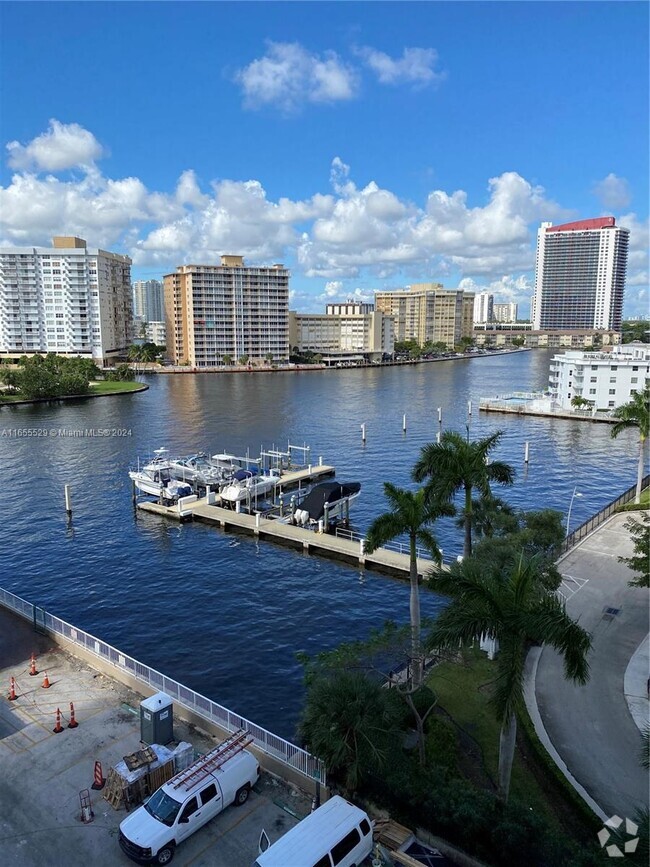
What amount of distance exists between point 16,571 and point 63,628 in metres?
17.2

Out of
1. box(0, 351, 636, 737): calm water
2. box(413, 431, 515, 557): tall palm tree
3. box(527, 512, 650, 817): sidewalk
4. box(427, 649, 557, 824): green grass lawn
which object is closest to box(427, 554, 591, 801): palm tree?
box(427, 649, 557, 824): green grass lawn

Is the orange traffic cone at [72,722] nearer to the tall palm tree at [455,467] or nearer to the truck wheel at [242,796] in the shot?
the truck wheel at [242,796]

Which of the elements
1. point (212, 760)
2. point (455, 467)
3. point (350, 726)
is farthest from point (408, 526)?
point (212, 760)

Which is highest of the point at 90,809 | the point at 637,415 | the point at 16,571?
the point at 637,415

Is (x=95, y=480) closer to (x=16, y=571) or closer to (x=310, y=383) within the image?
(x=16, y=571)

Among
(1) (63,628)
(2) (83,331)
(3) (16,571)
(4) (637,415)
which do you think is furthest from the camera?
(2) (83,331)

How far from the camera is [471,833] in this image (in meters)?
14.9

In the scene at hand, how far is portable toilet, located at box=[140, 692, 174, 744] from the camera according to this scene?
19.2 meters

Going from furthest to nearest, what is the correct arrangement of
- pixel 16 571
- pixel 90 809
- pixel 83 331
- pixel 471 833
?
1. pixel 83 331
2. pixel 16 571
3. pixel 90 809
4. pixel 471 833

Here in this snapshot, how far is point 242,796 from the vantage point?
17469 millimetres

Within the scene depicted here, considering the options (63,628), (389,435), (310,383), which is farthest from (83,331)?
(63,628)

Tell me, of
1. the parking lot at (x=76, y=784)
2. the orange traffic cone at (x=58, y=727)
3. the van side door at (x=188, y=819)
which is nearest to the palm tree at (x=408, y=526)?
the parking lot at (x=76, y=784)

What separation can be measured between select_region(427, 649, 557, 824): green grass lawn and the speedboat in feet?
76.2

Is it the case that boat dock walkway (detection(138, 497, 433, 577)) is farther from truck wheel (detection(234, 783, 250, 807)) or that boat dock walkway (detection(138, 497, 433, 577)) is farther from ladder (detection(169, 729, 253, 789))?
truck wheel (detection(234, 783, 250, 807))
